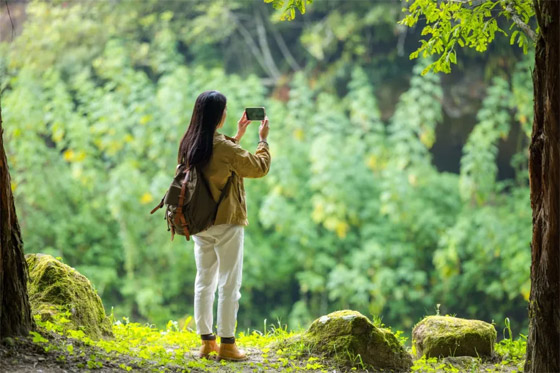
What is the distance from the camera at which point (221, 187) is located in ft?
12.0

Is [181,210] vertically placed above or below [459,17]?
below

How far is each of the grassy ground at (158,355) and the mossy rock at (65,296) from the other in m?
0.12

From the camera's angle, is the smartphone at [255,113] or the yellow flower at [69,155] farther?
the yellow flower at [69,155]

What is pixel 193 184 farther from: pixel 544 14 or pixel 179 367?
pixel 544 14

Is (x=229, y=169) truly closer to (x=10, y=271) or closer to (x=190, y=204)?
(x=190, y=204)

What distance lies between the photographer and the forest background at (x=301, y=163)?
35.1 ft

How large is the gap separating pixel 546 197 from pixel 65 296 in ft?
8.96

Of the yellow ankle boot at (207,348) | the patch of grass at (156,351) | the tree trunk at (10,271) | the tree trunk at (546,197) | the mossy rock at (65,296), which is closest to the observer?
the tree trunk at (546,197)

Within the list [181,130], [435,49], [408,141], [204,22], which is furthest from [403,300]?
[435,49]

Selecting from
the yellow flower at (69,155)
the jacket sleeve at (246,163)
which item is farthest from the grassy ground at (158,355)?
the yellow flower at (69,155)

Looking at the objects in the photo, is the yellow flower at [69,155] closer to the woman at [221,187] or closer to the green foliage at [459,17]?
the woman at [221,187]

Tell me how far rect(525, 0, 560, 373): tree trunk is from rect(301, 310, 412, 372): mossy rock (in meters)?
0.82

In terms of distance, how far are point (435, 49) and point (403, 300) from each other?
7.61 metres

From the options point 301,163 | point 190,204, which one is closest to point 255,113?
point 190,204
